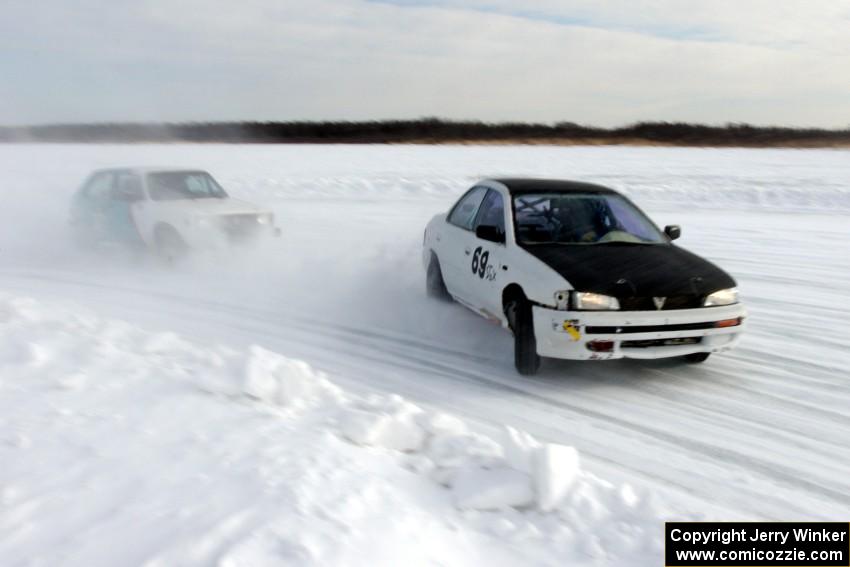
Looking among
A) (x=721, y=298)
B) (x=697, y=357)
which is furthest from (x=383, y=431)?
(x=697, y=357)

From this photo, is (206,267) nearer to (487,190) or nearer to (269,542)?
(487,190)

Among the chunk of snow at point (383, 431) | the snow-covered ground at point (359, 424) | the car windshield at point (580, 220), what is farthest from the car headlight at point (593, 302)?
the chunk of snow at point (383, 431)

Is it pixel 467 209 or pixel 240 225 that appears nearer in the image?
pixel 467 209

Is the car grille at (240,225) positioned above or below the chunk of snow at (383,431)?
above

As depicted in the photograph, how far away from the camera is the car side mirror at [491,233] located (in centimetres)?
641

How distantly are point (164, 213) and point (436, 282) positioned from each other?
14.1 ft

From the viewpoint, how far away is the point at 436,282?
316 inches

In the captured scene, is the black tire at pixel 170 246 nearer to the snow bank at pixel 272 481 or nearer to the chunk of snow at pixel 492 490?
the snow bank at pixel 272 481

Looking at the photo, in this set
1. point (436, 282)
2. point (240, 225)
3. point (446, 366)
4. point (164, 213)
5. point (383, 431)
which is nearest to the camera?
point (383, 431)

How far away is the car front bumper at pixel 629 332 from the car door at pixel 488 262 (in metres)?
0.73

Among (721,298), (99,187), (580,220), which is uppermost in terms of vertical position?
(99,187)

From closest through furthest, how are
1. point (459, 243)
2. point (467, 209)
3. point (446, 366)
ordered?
1. point (446, 366)
2. point (459, 243)
3. point (467, 209)

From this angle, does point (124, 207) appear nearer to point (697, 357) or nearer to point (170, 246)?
point (170, 246)

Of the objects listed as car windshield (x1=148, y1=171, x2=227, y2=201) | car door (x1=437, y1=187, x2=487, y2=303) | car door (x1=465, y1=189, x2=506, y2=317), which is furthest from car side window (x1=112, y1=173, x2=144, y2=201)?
car door (x1=465, y1=189, x2=506, y2=317)
